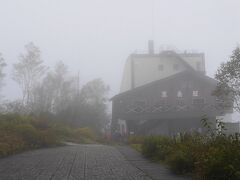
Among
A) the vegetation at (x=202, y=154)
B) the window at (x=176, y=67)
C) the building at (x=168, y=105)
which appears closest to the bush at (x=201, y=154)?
the vegetation at (x=202, y=154)

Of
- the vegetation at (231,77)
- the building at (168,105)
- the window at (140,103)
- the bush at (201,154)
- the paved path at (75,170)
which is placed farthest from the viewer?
the window at (140,103)

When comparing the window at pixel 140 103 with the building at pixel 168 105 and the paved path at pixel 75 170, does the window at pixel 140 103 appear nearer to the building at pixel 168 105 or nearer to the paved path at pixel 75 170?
the building at pixel 168 105

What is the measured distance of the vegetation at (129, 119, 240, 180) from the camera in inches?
389

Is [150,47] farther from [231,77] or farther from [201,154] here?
[201,154]

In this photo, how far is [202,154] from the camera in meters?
12.5

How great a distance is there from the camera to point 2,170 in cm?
1434

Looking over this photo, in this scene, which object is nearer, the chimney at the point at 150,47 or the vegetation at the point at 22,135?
the vegetation at the point at 22,135

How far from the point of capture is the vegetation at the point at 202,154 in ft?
32.5

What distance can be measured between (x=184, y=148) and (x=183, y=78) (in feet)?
108

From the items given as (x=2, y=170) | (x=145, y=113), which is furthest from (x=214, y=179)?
(x=145, y=113)

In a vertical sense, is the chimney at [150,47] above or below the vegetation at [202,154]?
above

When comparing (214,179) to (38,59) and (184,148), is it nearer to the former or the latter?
(184,148)

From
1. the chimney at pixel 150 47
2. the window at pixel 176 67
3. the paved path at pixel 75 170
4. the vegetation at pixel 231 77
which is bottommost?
the paved path at pixel 75 170

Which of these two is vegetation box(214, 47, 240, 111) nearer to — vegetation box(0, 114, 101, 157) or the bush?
the bush
